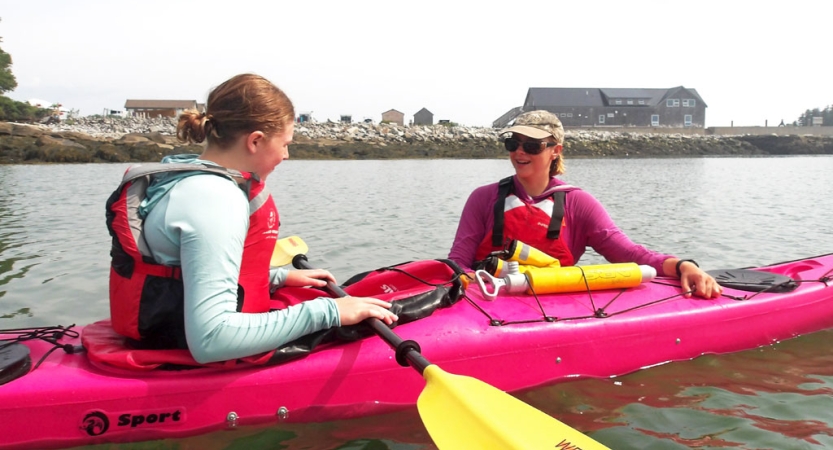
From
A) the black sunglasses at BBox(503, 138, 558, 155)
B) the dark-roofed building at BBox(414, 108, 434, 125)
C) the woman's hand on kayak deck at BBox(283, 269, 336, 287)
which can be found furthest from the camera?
the dark-roofed building at BBox(414, 108, 434, 125)

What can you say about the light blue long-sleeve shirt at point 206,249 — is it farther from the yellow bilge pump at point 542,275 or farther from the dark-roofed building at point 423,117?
the dark-roofed building at point 423,117

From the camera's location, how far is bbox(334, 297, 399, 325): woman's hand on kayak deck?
2826 mm

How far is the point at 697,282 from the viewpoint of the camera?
396 centimetres

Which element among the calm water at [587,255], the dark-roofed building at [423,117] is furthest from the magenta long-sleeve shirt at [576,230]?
the dark-roofed building at [423,117]

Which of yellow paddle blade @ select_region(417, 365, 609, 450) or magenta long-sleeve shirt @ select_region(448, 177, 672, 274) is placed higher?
magenta long-sleeve shirt @ select_region(448, 177, 672, 274)

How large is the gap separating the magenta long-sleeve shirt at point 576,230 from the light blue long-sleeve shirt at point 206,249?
2.07 metres

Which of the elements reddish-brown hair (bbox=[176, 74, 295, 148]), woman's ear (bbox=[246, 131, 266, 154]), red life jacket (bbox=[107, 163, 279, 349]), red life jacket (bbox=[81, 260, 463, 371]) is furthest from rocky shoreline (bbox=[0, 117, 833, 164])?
woman's ear (bbox=[246, 131, 266, 154])

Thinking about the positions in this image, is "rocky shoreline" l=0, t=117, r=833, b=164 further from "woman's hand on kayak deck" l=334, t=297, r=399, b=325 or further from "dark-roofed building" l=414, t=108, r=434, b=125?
"woman's hand on kayak deck" l=334, t=297, r=399, b=325

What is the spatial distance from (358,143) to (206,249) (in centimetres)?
3710

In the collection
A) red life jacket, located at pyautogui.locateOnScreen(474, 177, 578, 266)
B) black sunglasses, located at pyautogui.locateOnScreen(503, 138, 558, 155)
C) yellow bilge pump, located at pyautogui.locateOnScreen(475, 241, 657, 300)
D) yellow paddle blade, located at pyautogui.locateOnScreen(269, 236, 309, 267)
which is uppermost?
black sunglasses, located at pyautogui.locateOnScreen(503, 138, 558, 155)

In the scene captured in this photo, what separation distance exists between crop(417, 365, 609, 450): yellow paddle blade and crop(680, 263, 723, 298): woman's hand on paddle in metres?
1.87

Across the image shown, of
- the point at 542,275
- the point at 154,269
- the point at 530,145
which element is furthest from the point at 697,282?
the point at 154,269

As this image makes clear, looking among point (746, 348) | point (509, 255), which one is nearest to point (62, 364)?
point (509, 255)

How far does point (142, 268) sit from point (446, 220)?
30.1 feet
